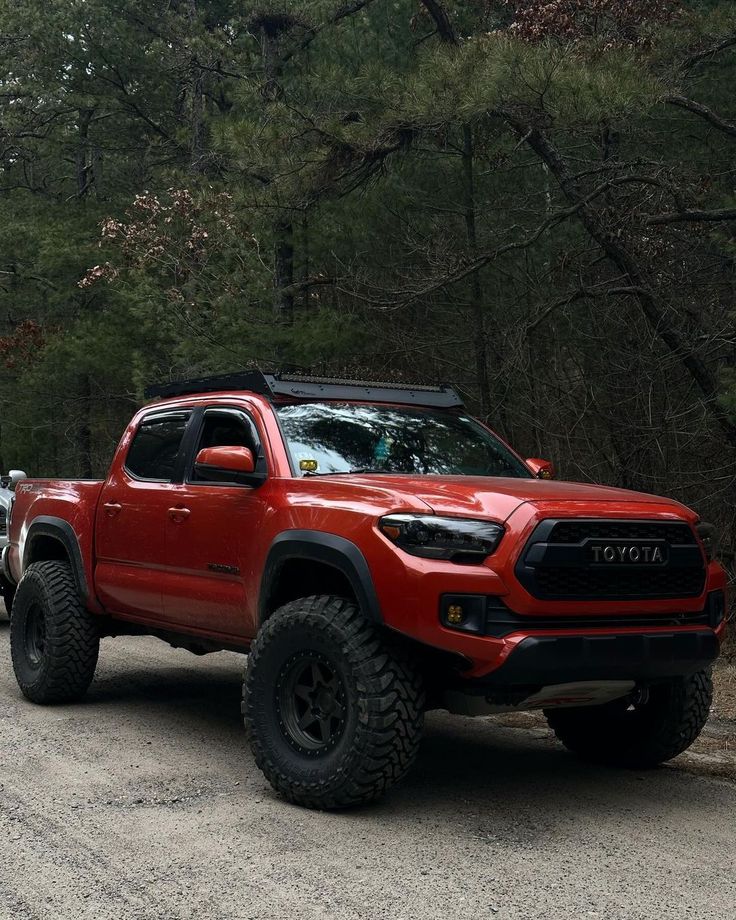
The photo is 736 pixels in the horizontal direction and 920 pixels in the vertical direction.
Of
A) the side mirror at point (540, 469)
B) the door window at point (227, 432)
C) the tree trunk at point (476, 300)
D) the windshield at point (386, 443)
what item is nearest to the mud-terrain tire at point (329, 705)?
the windshield at point (386, 443)

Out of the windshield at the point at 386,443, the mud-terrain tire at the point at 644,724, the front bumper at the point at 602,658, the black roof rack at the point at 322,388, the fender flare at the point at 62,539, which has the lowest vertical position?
the mud-terrain tire at the point at 644,724

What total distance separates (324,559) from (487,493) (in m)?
0.83

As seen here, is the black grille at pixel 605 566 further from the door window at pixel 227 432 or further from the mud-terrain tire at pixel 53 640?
the mud-terrain tire at pixel 53 640

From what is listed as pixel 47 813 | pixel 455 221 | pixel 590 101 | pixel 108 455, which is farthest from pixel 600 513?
pixel 108 455

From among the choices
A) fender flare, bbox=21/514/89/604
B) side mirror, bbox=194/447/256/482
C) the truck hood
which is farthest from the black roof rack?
fender flare, bbox=21/514/89/604

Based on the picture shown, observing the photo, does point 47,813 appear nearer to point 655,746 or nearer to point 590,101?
point 655,746

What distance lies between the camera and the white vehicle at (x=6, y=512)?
431 inches

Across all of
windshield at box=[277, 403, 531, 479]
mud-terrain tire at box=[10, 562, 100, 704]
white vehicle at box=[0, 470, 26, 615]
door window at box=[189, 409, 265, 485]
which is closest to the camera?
windshield at box=[277, 403, 531, 479]

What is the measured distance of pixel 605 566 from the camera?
5.17 m

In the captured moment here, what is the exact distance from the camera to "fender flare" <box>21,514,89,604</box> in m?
7.54

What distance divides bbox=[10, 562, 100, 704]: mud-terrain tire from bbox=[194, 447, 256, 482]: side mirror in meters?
2.02

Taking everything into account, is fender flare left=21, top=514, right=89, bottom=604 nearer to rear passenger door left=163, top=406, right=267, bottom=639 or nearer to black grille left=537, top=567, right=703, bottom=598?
rear passenger door left=163, top=406, right=267, bottom=639

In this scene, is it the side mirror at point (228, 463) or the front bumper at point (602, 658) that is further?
the side mirror at point (228, 463)

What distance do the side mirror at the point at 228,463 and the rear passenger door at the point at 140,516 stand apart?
741 mm
